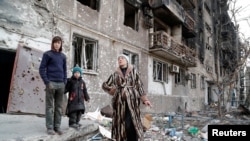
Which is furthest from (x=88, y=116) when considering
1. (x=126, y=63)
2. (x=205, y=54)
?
(x=205, y=54)

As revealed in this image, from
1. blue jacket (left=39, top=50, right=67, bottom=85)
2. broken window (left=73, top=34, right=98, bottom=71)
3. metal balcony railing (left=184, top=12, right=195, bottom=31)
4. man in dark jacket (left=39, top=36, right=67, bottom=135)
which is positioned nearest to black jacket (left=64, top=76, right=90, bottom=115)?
man in dark jacket (left=39, top=36, right=67, bottom=135)

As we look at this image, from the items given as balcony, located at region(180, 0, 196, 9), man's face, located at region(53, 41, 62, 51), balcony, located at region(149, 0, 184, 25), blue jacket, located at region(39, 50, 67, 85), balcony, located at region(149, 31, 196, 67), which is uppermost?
balcony, located at region(180, 0, 196, 9)

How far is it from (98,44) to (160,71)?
20.1 feet

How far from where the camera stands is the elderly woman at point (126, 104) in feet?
10.9

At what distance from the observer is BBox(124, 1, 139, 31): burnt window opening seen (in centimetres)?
1154

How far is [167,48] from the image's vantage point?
496 inches

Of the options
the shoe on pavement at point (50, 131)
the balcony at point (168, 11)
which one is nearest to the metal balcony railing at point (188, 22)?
the balcony at point (168, 11)

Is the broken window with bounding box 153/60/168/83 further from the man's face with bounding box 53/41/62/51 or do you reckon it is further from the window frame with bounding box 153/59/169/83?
the man's face with bounding box 53/41/62/51

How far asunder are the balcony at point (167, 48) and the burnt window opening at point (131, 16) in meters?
1.25

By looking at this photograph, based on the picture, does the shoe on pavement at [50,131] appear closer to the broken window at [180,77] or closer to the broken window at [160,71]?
the broken window at [160,71]

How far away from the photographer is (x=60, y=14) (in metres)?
7.33

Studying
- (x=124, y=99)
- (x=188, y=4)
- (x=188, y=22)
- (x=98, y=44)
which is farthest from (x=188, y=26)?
(x=124, y=99)

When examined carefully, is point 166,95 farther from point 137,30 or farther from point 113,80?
point 113,80

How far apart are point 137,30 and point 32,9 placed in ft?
20.7
